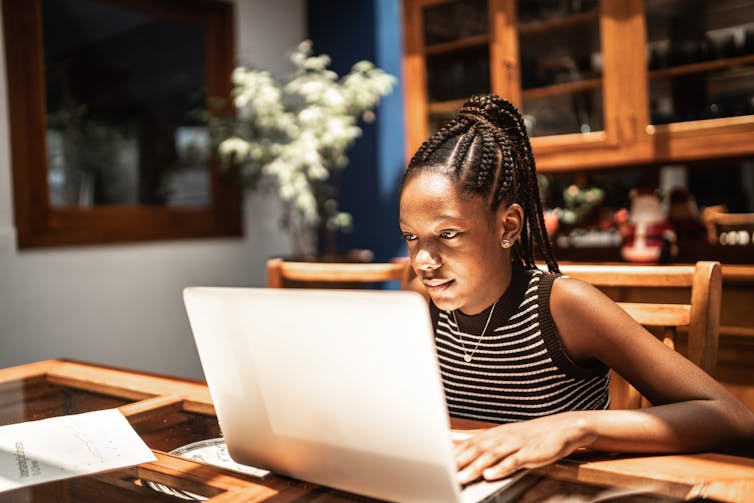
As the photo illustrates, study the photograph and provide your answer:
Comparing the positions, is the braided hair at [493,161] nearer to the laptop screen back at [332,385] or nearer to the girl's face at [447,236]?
the girl's face at [447,236]

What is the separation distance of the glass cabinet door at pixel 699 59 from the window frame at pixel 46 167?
1.92 metres

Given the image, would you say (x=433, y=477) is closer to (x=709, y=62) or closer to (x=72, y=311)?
(x=709, y=62)

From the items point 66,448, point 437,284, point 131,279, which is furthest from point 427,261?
point 131,279

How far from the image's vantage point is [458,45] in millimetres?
3025

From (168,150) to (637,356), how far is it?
283 cm

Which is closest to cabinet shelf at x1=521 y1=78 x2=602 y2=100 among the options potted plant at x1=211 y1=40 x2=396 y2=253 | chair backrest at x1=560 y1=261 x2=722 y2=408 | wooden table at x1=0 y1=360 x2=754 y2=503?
potted plant at x1=211 y1=40 x2=396 y2=253

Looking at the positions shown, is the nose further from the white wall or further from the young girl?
the white wall

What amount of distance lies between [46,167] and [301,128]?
3.47 feet

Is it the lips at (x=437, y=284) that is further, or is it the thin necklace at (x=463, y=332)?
the thin necklace at (x=463, y=332)

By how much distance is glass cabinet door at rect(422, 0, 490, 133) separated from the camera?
117 inches

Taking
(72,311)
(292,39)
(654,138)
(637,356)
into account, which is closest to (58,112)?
(72,311)

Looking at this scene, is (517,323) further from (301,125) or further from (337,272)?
(301,125)

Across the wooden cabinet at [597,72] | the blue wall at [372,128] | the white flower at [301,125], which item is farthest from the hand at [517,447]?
the blue wall at [372,128]

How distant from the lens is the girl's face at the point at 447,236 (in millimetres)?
943
